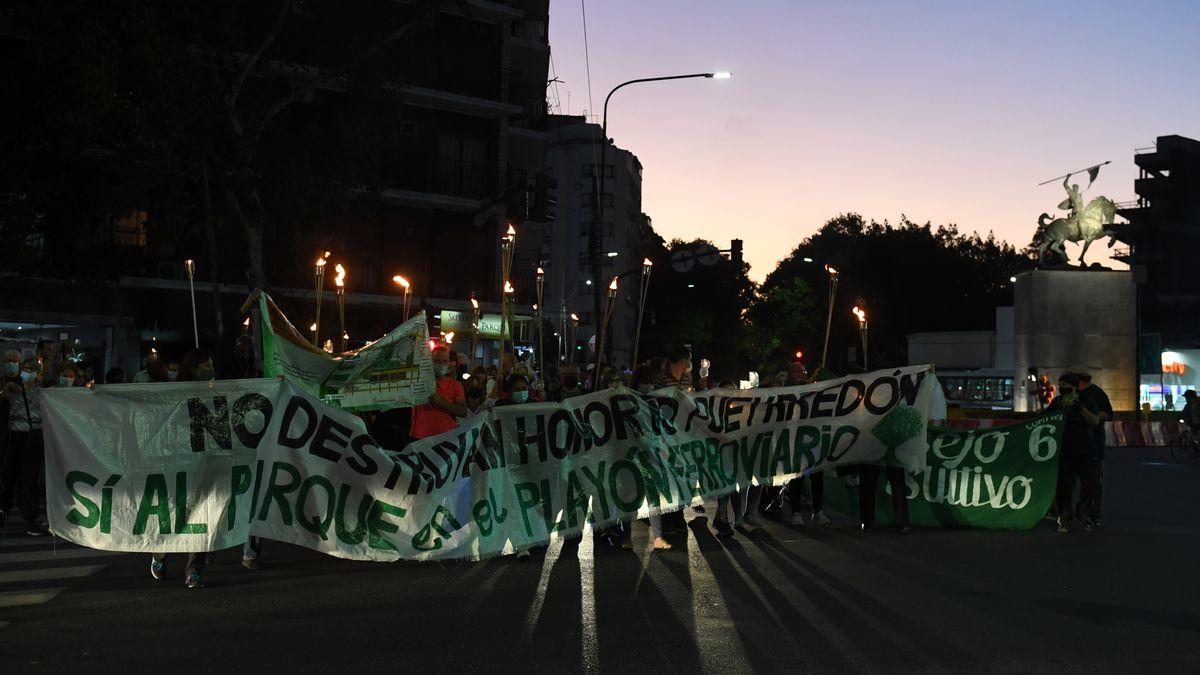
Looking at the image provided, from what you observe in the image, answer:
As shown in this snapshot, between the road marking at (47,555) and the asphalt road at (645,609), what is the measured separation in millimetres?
31

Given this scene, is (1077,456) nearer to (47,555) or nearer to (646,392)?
(646,392)

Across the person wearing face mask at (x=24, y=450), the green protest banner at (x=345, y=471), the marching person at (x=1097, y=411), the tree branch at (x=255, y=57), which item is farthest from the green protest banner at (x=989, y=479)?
the tree branch at (x=255, y=57)

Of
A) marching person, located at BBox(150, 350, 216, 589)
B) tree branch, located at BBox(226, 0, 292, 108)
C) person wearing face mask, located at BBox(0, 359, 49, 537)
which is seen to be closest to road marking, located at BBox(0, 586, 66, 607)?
marching person, located at BBox(150, 350, 216, 589)

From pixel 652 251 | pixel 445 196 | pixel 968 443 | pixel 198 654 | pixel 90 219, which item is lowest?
pixel 198 654

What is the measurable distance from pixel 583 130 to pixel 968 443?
7016cm

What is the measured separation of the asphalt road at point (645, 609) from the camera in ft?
23.3

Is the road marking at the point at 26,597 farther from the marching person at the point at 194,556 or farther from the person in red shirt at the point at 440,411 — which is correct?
the person in red shirt at the point at 440,411

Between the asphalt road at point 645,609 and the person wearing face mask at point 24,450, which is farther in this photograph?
the person wearing face mask at point 24,450

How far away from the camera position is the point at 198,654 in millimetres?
7207

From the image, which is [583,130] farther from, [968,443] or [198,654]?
[198,654]

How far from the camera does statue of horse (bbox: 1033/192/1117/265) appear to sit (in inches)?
1581

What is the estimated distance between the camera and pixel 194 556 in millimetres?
9727

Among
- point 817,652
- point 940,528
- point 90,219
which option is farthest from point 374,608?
point 90,219

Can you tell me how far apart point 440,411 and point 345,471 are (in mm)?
1701
